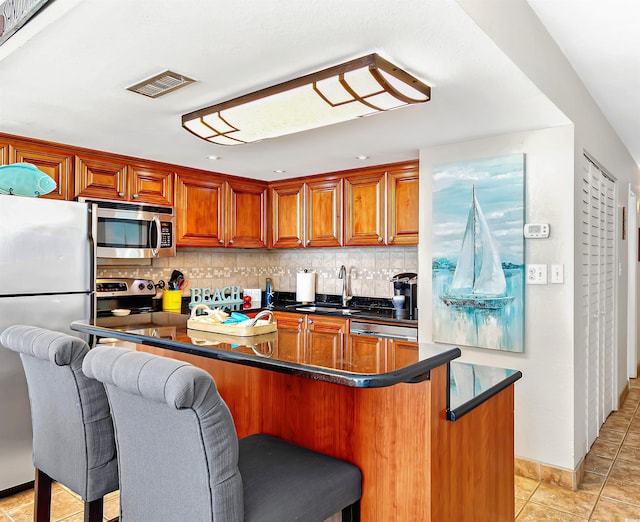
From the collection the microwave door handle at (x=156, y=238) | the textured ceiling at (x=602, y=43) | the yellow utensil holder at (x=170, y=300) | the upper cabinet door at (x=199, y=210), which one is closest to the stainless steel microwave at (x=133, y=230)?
the microwave door handle at (x=156, y=238)

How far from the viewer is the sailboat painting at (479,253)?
9.87 ft

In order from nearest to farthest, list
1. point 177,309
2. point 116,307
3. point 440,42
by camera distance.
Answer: point 440,42
point 116,307
point 177,309

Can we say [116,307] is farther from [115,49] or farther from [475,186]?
[475,186]

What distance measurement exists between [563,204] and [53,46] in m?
2.74

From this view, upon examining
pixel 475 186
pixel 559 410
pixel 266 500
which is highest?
pixel 475 186

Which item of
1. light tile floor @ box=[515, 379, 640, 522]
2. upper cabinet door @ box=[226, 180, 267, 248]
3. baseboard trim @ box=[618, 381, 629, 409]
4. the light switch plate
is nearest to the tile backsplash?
upper cabinet door @ box=[226, 180, 267, 248]

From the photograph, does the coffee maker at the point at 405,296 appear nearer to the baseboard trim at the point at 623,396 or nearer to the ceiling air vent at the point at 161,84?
the baseboard trim at the point at 623,396

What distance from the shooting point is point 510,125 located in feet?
9.45

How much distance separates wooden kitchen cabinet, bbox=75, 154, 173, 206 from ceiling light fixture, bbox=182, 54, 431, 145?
125 cm

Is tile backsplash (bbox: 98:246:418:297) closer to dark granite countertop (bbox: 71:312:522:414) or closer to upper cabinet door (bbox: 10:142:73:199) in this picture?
upper cabinet door (bbox: 10:142:73:199)

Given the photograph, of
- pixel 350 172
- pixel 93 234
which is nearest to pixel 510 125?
pixel 350 172

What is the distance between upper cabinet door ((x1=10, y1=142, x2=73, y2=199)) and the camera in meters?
3.22

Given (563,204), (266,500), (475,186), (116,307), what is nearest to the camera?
(266,500)

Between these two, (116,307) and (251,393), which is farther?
(116,307)
